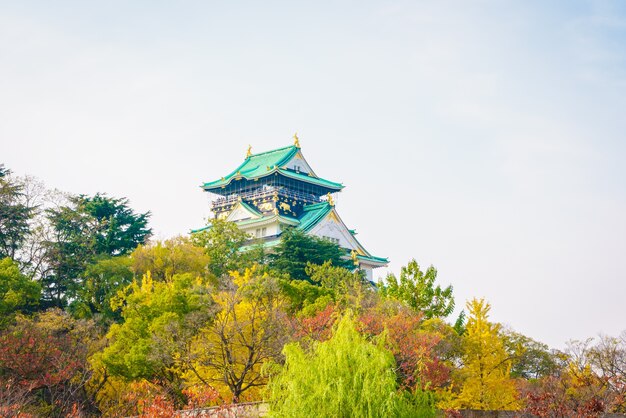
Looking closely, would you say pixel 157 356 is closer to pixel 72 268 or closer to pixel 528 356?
pixel 72 268

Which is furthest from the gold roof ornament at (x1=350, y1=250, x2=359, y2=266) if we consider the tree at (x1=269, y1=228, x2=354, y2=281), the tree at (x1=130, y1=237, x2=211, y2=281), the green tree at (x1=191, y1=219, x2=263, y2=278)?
the tree at (x1=130, y1=237, x2=211, y2=281)

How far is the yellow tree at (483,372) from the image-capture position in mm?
22328

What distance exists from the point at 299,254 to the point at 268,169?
12.8 meters

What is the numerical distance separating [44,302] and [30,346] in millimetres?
8665

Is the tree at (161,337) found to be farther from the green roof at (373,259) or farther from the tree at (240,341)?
the green roof at (373,259)

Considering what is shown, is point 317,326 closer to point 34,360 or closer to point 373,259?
point 34,360

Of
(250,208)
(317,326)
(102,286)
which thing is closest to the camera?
(317,326)

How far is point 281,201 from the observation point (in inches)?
1854

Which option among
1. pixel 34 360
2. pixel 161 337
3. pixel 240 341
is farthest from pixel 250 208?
pixel 240 341

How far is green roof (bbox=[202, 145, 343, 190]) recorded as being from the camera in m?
47.8

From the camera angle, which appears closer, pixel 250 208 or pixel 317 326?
pixel 317 326

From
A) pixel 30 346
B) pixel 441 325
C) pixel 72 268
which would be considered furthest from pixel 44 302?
pixel 441 325

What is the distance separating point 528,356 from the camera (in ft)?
136

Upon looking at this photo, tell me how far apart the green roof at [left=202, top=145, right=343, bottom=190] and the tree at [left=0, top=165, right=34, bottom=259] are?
17.9 metres
